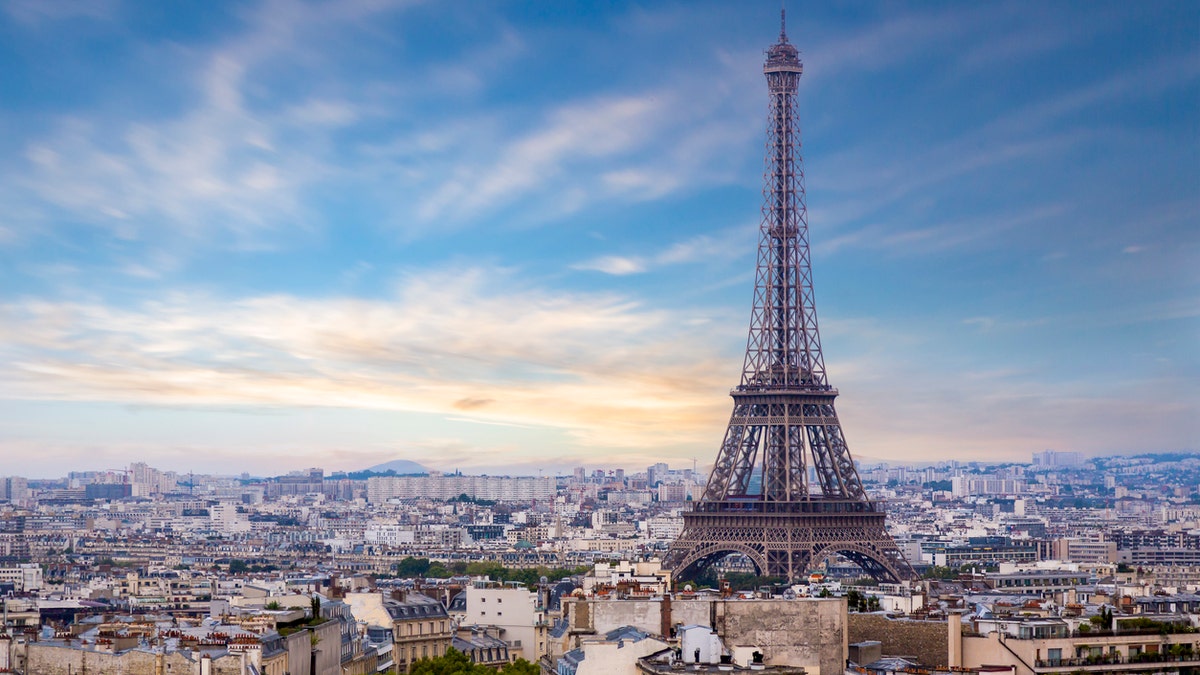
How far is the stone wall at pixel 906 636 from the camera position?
154 feet

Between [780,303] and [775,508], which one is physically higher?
[780,303]

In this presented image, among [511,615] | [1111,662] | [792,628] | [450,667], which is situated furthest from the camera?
[511,615]

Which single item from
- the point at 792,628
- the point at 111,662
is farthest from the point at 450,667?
the point at 111,662

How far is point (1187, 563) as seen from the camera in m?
152

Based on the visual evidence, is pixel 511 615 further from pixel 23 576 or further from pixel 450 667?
pixel 23 576

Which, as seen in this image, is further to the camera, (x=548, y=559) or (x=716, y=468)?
(x=548, y=559)

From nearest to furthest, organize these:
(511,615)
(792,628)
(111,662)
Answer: (111,662)
(792,628)
(511,615)

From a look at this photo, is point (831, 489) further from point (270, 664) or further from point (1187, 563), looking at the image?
point (270, 664)

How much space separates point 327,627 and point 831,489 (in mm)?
62436

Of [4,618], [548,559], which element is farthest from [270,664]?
[548,559]

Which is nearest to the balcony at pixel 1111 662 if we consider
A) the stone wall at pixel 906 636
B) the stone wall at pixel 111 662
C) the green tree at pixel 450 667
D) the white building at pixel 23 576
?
the stone wall at pixel 906 636

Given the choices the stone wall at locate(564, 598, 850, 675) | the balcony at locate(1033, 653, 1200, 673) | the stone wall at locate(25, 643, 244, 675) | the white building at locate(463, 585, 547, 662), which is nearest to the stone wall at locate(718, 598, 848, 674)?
the stone wall at locate(564, 598, 850, 675)

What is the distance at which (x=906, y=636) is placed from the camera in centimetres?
4822

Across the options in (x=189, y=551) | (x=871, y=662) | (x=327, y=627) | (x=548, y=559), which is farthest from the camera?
(x=189, y=551)
